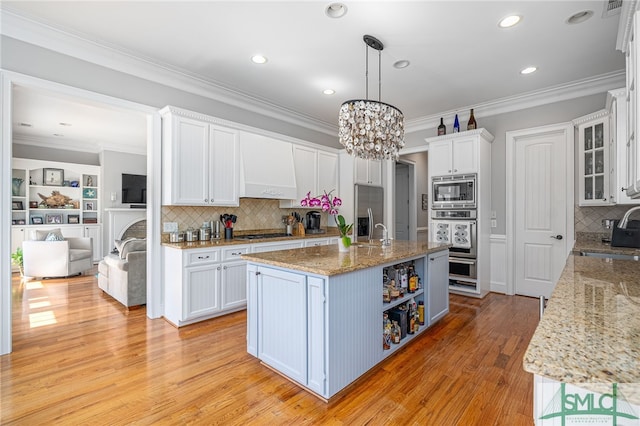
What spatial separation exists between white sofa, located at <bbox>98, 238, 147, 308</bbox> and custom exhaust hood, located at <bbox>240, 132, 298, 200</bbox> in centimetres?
151

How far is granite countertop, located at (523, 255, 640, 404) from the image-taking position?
0.64 metres

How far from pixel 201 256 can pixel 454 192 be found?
357 centimetres

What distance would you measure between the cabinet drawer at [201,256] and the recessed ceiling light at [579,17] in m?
3.99

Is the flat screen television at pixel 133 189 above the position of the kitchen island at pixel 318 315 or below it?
above

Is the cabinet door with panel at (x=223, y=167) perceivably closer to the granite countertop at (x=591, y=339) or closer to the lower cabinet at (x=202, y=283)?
the lower cabinet at (x=202, y=283)

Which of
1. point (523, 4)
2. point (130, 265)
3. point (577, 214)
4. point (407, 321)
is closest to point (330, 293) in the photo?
point (407, 321)

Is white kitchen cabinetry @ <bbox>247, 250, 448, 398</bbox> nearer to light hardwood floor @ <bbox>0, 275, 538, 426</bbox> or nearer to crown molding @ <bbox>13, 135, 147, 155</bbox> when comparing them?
light hardwood floor @ <bbox>0, 275, 538, 426</bbox>

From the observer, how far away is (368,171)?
17.7 feet

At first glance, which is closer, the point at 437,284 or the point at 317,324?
the point at 317,324

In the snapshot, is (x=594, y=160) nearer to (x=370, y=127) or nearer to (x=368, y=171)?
(x=370, y=127)

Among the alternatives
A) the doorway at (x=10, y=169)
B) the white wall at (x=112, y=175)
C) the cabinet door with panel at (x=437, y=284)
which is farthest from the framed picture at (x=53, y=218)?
the cabinet door with panel at (x=437, y=284)

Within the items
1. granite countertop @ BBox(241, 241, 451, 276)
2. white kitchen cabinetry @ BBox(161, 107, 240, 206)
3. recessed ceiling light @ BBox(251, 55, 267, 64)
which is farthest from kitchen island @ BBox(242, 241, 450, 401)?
recessed ceiling light @ BBox(251, 55, 267, 64)

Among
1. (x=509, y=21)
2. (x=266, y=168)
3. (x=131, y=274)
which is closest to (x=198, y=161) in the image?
(x=266, y=168)

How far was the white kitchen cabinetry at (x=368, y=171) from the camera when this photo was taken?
5.22 metres
